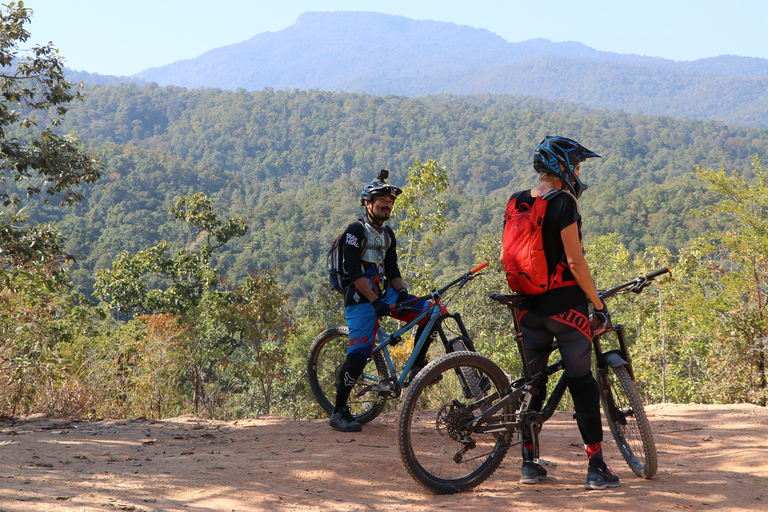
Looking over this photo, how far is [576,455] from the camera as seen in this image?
13.5 ft

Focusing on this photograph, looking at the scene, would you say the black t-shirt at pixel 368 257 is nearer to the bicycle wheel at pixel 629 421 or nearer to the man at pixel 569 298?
the man at pixel 569 298

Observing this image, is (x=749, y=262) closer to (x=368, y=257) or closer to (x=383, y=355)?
(x=383, y=355)

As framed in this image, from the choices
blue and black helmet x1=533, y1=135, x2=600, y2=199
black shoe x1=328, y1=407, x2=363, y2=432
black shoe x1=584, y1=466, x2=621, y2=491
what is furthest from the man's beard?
black shoe x1=584, y1=466, x2=621, y2=491

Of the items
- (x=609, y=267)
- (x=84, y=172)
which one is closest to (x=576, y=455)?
(x=84, y=172)

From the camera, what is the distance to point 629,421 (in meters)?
3.54

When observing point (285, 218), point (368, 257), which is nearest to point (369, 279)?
point (368, 257)

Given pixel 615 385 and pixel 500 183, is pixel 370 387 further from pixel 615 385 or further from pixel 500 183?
pixel 500 183

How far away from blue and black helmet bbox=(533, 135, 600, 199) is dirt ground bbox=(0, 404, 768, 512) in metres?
1.71

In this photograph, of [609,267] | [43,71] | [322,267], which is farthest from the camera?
[322,267]

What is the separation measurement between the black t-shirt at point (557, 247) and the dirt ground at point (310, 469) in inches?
41.3

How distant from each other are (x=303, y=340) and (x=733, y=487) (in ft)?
84.6

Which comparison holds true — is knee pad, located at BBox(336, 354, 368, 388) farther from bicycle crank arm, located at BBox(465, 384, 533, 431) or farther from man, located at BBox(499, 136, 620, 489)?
man, located at BBox(499, 136, 620, 489)

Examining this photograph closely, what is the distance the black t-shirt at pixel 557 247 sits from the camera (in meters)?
3.08

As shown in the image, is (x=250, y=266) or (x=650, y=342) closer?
(x=650, y=342)
